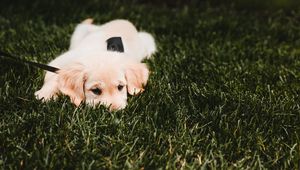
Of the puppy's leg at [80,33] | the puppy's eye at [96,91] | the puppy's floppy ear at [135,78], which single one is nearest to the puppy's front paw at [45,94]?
the puppy's eye at [96,91]

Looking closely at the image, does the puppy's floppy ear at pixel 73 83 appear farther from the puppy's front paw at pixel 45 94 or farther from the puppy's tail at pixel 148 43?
the puppy's tail at pixel 148 43

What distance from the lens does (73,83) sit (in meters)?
3.98

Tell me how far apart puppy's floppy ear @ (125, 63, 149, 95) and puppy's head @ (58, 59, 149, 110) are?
1 cm

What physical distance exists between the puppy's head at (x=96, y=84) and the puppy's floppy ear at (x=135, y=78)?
14 mm

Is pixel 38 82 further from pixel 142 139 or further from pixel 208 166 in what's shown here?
pixel 208 166

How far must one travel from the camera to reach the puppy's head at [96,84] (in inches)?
154

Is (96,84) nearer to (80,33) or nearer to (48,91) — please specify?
(48,91)

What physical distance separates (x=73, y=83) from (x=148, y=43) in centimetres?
198

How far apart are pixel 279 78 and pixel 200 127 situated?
1.59 m

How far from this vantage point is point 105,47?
4898 mm

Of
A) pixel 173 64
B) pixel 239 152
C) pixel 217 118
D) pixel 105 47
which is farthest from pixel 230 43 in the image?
pixel 239 152

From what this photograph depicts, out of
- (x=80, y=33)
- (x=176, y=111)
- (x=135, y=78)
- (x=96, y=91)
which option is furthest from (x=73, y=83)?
(x=80, y=33)

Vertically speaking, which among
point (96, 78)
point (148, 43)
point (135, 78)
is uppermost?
point (96, 78)

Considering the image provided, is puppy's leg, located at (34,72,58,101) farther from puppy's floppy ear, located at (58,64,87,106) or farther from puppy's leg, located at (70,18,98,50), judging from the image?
puppy's leg, located at (70,18,98,50)
